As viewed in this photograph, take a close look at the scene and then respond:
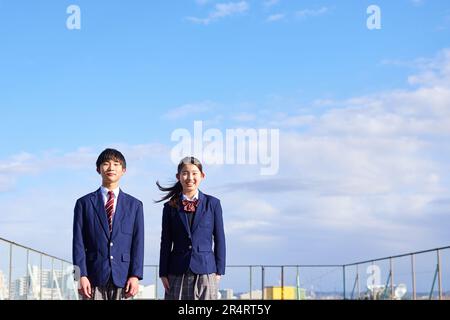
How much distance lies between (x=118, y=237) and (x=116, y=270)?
0.22 meters

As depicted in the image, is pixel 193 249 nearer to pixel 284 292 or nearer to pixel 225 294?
pixel 225 294

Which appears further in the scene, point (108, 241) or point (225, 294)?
point (225, 294)

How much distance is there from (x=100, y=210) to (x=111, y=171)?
279mm

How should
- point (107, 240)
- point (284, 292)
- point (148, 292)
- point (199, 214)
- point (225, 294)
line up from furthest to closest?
point (284, 292), point (148, 292), point (225, 294), point (199, 214), point (107, 240)

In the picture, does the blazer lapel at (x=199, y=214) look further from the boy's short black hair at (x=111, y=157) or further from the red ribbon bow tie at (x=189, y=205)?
the boy's short black hair at (x=111, y=157)

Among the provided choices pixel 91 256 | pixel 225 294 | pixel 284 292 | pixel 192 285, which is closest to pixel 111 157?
pixel 91 256

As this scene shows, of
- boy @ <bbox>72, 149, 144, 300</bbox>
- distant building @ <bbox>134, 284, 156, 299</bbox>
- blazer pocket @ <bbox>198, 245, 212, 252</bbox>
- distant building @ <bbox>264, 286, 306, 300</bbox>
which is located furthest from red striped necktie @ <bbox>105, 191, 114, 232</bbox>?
distant building @ <bbox>264, 286, 306, 300</bbox>

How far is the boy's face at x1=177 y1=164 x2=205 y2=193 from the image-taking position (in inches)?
190

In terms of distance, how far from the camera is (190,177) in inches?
191

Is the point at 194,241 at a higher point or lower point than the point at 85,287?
higher

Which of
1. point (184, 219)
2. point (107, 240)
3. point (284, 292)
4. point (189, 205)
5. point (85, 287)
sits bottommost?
point (85, 287)

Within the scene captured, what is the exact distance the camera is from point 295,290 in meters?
16.8
